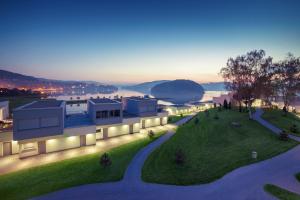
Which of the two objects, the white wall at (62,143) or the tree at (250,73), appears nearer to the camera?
the white wall at (62,143)

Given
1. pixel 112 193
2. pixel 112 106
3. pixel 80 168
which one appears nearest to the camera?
pixel 112 193

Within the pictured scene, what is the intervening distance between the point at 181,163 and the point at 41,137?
2172 centimetres

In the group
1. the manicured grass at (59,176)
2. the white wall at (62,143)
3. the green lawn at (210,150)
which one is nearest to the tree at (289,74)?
the green lawn at (210,150)

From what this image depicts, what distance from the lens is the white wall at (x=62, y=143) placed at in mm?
27089

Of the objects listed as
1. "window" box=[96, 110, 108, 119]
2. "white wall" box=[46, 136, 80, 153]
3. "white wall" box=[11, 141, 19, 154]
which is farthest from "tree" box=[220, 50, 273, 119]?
"white wall" box=[11, 141, 19, 154]

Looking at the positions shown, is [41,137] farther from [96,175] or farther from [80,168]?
[96,175]

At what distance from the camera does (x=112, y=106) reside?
33.6 metres

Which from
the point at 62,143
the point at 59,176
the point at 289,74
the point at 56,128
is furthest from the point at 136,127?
the point at 289,74

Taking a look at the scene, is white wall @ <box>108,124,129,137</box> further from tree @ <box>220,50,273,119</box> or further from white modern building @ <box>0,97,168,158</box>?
tree @ <box>220,50,273,119</box>

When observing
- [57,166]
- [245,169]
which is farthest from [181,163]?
[57,166]

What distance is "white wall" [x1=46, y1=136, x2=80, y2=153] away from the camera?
27.1 m

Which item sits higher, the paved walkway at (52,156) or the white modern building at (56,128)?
the white modern building at (56,128)

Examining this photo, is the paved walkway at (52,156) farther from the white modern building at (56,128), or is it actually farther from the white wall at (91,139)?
the white modern building at (56,128)

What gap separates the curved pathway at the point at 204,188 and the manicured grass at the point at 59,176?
1358 millimetres
